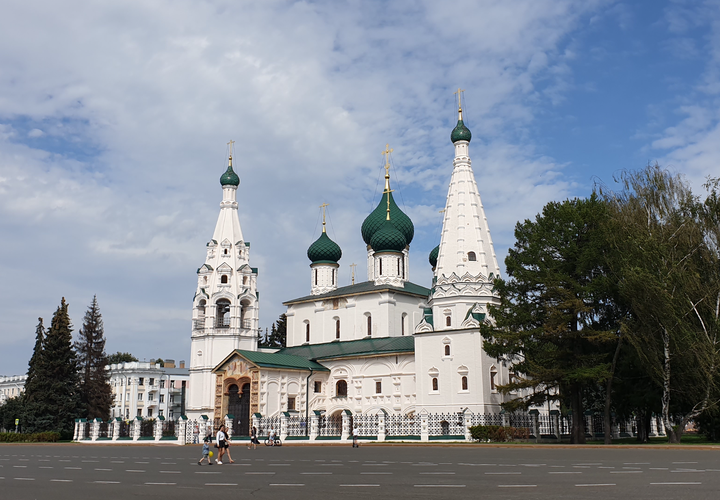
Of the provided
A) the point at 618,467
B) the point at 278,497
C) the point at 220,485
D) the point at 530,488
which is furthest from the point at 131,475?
the point at 618,467

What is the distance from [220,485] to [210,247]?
1444 inches

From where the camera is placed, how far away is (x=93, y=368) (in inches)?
1991

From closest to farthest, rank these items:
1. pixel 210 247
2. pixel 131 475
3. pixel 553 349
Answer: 1. pixel 131 475
2. pixel 553 349
3. pixel 210 247

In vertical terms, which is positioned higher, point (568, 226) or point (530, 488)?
point (568, 226)

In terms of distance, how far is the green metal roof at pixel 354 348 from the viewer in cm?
3981

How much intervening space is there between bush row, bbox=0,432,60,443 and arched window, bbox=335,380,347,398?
15.9 metres

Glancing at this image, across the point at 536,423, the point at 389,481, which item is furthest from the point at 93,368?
the point at 389,481

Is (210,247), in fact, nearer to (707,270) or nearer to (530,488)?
(707,270)

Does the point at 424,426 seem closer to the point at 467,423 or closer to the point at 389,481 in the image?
the point at 467,423

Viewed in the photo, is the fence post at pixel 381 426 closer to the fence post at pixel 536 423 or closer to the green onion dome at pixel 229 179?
the fence post at pixel 536 423

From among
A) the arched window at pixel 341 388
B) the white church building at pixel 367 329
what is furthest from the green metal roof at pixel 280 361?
the arched window at pixel 341 388

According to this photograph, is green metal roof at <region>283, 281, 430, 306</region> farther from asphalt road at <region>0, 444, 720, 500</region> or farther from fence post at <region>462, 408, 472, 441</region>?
asphalt road at <region>0, 444, 720, 500</region>

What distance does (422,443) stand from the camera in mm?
29562

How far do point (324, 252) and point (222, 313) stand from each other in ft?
26.2
